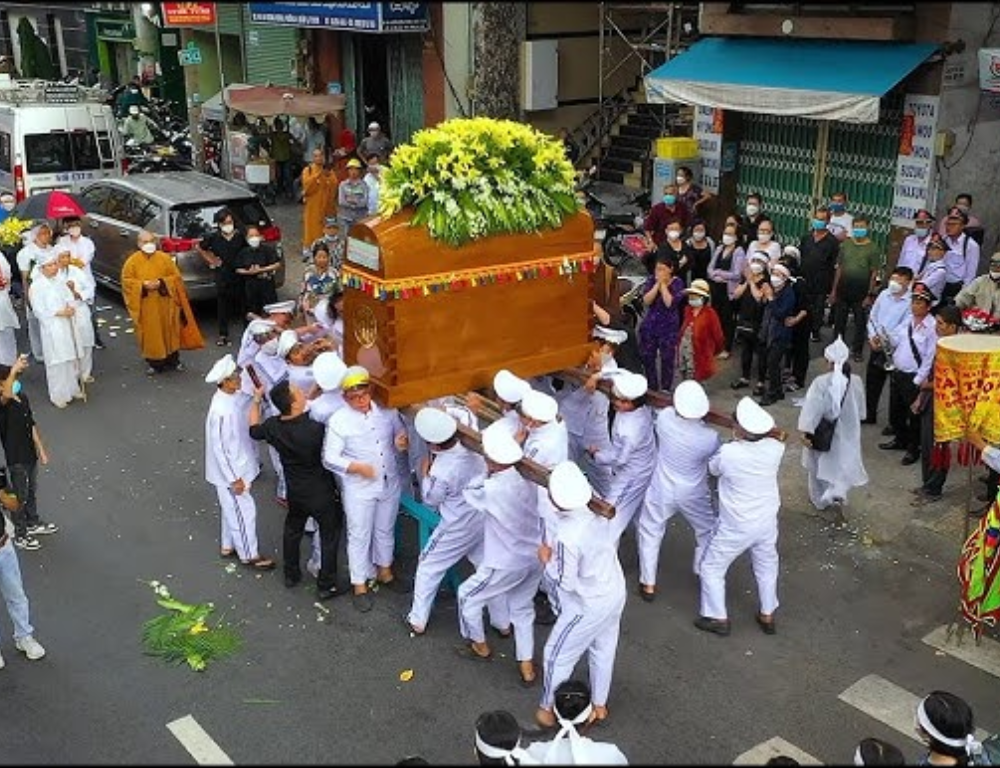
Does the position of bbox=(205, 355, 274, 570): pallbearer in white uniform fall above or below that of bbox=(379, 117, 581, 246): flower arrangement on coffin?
below

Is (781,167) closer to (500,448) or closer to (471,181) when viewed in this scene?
(471,181)

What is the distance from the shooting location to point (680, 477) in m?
7.32

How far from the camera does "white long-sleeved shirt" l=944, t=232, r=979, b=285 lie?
1107 cm

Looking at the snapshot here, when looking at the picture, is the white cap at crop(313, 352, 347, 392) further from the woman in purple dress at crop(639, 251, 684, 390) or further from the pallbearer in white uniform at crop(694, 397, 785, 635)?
the woman in purple dress at crop(639, 251, 684, 390)

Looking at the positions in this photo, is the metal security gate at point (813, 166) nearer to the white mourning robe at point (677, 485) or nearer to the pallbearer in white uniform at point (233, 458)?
the white mourning robe at point (677, 485)

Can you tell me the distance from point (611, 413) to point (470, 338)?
2.25 meters

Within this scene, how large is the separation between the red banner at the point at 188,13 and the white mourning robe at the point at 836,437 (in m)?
15.7

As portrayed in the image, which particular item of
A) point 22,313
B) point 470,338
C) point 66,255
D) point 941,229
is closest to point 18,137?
point 22,313

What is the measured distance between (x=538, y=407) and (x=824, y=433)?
2678 mm

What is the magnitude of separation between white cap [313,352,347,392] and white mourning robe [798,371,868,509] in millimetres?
3541

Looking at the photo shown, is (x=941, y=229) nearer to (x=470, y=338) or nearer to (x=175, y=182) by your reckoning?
(x=470, y=338)

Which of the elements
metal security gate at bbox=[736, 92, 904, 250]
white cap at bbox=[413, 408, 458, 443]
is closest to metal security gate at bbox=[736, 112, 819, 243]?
metal security gate at bbox=[736, 92, 904, 250]

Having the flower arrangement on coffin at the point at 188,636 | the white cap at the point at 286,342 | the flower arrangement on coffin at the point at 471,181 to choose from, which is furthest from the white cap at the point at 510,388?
the flower arrangement on coffin at the point at 188,636

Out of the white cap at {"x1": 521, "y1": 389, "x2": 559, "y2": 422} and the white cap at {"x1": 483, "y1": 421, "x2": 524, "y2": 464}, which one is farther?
the white cap at {"x1": 521, "y1": 389, "x2": 559, "y2": 422}
